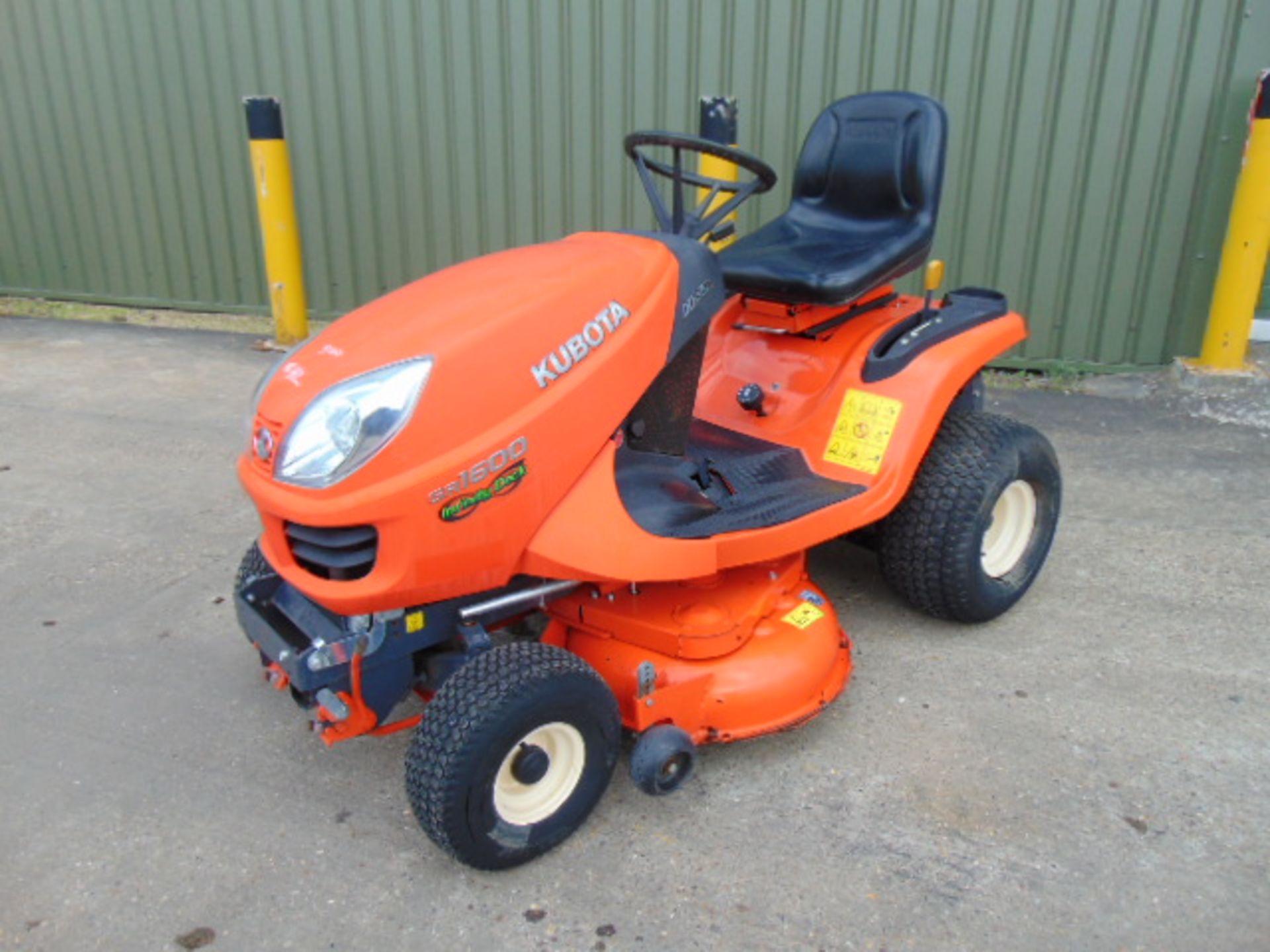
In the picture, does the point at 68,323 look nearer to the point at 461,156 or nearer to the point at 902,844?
the point at 461,156

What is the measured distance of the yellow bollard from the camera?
168 inches

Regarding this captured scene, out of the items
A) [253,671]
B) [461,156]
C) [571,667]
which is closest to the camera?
[571,667]

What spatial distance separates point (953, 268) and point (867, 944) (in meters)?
3.77

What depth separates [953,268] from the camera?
16.3ft

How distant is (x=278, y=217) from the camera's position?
5.48 m

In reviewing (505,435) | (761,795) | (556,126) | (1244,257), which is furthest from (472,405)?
(1244,257)

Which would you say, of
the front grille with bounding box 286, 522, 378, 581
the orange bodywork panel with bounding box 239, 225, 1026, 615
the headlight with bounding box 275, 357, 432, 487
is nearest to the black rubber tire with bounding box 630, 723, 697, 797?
the orange bodywork panel with bounding box 239, 225, 1026, 615

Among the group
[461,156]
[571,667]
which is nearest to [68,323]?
[461,156]

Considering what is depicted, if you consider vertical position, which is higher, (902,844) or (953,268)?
(953,268)

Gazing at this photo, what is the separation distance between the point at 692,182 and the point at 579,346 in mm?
716

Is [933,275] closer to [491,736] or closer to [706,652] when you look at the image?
[706,652]

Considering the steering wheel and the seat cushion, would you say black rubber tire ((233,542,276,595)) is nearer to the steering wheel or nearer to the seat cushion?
the steering wheel

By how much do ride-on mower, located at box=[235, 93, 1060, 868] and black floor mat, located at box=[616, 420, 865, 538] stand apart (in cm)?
1

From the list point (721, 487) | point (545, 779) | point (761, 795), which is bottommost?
point (761, 795)
